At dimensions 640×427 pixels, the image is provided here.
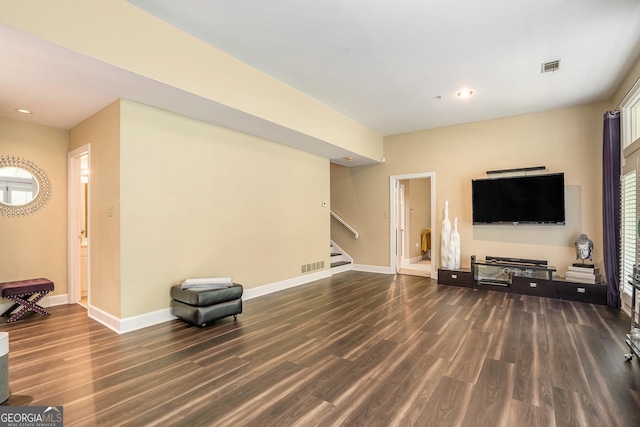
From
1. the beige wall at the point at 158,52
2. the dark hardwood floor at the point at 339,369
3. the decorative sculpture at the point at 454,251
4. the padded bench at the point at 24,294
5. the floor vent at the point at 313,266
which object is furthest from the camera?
the floor vent at the point at 313,266

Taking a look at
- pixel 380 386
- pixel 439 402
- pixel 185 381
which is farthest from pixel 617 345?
pixel 185 381

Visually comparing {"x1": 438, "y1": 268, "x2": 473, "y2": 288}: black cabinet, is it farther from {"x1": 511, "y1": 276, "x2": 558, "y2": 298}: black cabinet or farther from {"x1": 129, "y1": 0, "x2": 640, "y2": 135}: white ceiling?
{"x1": 129, "y1": 0, "x2": 640, "y2": 135}: white ceiling

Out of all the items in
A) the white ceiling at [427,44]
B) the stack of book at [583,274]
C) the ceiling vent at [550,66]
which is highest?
the white ceiling at [427,44]

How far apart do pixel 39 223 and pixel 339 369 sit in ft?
15.7

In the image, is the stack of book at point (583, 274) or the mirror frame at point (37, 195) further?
the stack of book at point (583, 274)

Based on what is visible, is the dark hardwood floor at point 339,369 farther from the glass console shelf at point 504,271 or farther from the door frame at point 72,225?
the glass console shelf at point 504,271

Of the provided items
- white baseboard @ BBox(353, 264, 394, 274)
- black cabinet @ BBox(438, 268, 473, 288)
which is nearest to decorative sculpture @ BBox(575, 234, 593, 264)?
black cabinet @ BBox(438, 268, 473, 288)

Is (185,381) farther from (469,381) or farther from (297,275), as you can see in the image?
(297,275)

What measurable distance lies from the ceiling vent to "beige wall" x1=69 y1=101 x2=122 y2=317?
5251 mm

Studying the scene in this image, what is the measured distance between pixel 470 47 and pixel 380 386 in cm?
367

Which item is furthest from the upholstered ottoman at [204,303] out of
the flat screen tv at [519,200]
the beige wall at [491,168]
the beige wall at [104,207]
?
the flat screen tv at [519,200]

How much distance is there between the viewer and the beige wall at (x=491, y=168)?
17.0 feet

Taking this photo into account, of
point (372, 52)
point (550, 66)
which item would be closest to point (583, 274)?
point (550, 66)

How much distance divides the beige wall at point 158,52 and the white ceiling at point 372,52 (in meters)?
0.10
